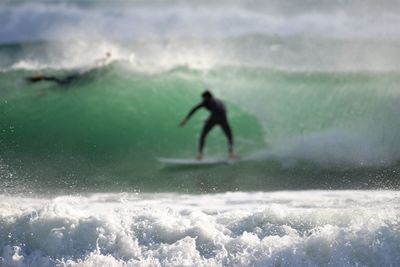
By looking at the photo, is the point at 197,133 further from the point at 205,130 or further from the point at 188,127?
the point at 205,130

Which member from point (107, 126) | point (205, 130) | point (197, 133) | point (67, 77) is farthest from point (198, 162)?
point (67, 77)

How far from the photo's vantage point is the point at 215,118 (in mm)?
11648

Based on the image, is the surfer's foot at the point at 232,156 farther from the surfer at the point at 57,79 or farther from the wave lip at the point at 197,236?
the surfer at the point at 57,79

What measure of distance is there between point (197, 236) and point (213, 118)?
9.62 feet

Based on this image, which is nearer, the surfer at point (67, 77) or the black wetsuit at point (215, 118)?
the black wetsuit at point (215, 118)

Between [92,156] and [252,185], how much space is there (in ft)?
7.97

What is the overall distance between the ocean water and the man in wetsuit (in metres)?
0.20

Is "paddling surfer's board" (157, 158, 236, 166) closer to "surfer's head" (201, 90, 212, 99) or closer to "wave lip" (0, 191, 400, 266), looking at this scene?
"surfer's head" (201, 90, 212, 99)

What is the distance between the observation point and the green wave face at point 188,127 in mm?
11578

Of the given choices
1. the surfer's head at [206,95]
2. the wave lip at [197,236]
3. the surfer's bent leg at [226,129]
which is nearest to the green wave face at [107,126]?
the surfer's bent leg at [226,129]

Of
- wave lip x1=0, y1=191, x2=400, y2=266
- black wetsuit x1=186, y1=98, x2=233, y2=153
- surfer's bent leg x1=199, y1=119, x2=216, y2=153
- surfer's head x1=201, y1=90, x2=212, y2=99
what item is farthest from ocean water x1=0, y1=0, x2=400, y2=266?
surfer's head x1=201, y1=90, x2=212, y2=99

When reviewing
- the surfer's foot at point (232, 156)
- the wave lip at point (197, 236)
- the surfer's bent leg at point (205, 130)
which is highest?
the surfer's bent leg at point (205, 130)

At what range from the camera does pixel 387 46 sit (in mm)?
13469

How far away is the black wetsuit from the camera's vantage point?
1155cm
